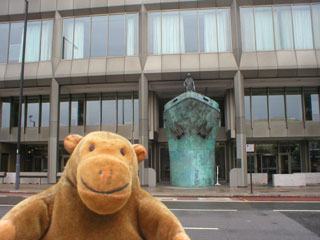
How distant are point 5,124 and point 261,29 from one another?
22092 millimetres

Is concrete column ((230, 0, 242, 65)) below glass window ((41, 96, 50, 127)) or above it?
above

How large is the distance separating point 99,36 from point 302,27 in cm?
1430

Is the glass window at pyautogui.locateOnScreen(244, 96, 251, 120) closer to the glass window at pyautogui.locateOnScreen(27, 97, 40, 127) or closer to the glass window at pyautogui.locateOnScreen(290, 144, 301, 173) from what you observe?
the glass window at pyautogui.locateOnScreen(290, 144, 301, 173)

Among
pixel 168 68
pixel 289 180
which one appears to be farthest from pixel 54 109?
pixel 289 180

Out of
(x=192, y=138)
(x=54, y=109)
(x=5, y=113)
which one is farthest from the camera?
(x=5, y=113)

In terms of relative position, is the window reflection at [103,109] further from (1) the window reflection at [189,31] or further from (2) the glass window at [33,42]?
(1) the window reflection at [189,31]

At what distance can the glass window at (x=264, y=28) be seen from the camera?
65.1ft

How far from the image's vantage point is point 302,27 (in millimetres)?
20266

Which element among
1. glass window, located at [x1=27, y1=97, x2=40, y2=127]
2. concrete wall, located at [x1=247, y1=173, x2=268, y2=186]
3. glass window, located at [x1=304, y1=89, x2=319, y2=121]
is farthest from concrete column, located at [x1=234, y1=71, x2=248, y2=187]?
glass window, located at [x1=27, y1=97, x2=40, y2=127]

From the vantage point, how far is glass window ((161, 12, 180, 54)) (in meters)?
20.4

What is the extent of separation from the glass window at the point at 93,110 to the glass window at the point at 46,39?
195 inches

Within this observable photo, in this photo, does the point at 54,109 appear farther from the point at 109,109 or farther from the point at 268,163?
the point at 268,163

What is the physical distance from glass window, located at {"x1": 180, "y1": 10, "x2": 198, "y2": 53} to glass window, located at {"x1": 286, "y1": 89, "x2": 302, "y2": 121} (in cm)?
908

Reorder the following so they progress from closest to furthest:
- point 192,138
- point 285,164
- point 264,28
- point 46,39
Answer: point 192,138 < point 264,28 < point 46,39 < point 285,164
